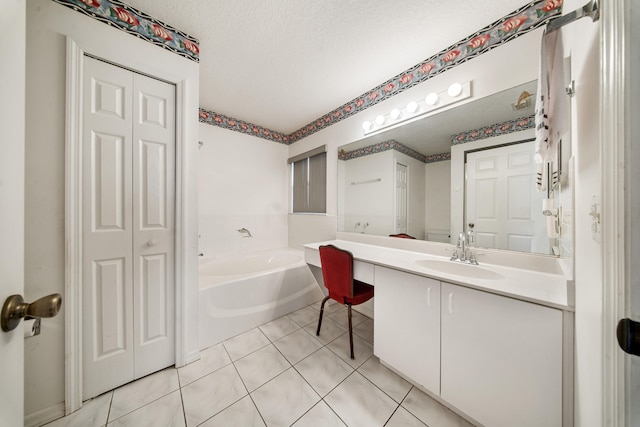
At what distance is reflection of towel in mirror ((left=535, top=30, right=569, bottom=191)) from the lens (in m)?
0.85

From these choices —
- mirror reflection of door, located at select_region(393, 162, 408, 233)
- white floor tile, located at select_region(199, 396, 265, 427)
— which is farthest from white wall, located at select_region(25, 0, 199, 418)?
mirror reflection of door, located at select_region(393, 162, 408, 233)

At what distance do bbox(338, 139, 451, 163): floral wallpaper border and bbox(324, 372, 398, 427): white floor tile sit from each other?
5.67 feet

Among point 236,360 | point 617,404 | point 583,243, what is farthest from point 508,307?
point 236,360

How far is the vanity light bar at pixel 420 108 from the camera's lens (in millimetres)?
1511

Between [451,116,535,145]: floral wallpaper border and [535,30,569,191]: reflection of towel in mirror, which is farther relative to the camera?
[451,116,535,145]: floral wallpaper border

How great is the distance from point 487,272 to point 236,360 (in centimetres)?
185

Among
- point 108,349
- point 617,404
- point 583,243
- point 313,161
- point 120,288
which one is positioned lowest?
point 108,349

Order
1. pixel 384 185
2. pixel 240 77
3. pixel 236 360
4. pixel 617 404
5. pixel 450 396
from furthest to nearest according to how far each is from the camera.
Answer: pixel 384 185
pixel 240 77
pixel 236 360
pixel 450 396
pixel 617 404

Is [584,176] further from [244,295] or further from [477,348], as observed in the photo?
[244,295]

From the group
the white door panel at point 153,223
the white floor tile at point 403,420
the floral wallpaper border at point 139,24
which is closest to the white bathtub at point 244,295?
the white door panel at point 153,223

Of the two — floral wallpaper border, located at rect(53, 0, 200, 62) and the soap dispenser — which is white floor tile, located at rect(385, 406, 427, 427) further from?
floral wallpaper border, located at rect(53, 0, 200, 62)

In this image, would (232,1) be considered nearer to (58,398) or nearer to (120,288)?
(120,288)

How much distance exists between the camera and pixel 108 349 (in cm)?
125

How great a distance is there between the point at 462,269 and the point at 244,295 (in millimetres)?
1802
